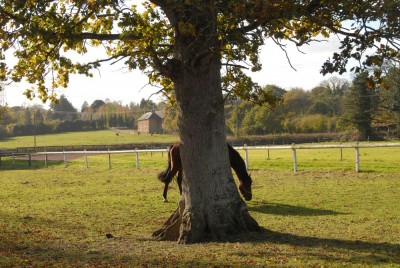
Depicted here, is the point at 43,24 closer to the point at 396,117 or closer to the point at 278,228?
the point at 278,228

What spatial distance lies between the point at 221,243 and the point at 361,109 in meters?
49.0

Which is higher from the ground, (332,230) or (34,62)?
(34,62)

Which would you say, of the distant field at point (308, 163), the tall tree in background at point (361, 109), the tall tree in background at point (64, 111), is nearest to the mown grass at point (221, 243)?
the distant field at point (308, 163)

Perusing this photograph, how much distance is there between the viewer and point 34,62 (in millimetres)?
9414

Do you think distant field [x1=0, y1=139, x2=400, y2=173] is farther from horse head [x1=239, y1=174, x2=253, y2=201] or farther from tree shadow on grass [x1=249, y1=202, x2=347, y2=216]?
horse head [x1=239, y1=174, x2=253, y2=201]

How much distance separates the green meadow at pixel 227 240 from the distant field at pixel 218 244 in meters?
0.01

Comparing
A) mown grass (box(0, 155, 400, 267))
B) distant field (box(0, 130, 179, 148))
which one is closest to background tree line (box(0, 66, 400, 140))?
distant field (box(0, 130, 179, 148))

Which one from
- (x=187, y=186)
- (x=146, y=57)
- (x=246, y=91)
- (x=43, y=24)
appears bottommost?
(x=187, y=186)

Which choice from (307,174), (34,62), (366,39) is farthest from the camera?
(307,174)

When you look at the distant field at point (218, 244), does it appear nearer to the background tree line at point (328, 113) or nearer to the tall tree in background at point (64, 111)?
the background tree line at point (328, 113)

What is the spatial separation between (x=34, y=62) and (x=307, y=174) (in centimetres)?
1209

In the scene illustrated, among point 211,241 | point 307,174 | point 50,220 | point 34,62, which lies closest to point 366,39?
point 211,241

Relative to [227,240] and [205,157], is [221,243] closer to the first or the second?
[227,240]

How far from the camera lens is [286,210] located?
10.6 metres
